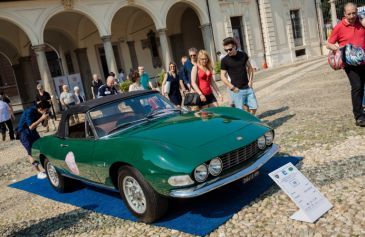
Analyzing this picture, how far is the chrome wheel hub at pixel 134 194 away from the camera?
4189 mm

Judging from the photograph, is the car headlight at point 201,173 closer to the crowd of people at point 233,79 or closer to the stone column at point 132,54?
the crowd of people at point 233,79

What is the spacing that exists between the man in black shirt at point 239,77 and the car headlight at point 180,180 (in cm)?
348

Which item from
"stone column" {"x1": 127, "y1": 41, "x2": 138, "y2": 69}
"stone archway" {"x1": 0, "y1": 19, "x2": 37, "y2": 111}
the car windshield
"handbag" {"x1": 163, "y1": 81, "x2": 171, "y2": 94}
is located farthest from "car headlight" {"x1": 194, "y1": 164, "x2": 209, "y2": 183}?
"stone column" {"x1": 127, "y1": 41, "x2": 138, "y2": 69}

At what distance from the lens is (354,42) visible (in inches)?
243

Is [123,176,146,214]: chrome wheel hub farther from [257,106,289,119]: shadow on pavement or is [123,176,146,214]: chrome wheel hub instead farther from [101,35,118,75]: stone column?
[101,35,118,75]: stone column

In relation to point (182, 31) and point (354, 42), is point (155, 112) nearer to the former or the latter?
point (354, 42)

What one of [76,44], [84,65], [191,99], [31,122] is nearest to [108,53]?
[84,65]

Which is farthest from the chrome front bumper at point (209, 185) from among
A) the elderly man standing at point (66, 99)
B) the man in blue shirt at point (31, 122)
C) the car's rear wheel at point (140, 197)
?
the elderly man standing at point (66, 99)

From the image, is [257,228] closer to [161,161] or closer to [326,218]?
[326,218]

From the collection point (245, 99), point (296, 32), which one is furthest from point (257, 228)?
point (296, 32)

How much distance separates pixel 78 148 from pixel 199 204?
5.83ft

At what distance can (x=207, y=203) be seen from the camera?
14.8ft

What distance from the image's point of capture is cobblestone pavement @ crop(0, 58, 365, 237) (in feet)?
11.8

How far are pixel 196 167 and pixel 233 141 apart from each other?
1.98 ft
